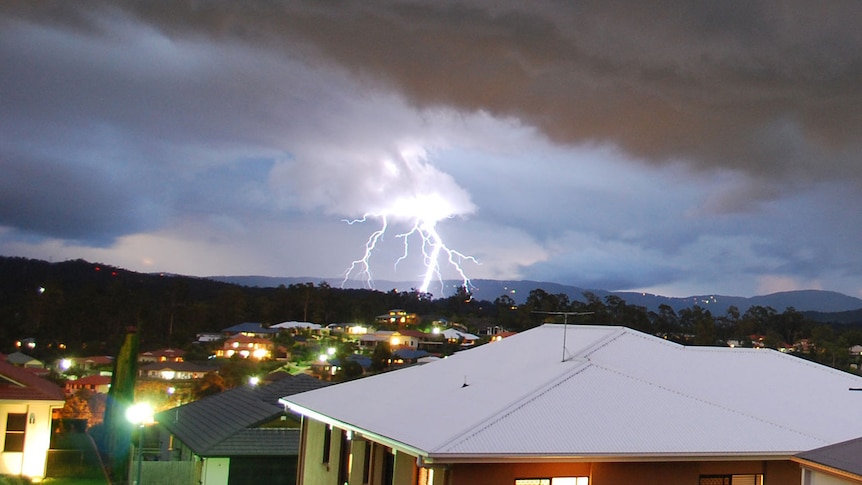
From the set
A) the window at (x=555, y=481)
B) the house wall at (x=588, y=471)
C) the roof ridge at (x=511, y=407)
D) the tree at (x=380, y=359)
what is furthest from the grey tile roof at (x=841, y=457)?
the tree at (x=380, y=359)

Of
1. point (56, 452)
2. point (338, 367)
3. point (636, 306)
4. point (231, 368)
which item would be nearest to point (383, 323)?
point (636, 306)

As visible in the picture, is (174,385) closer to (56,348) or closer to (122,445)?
(122,445)

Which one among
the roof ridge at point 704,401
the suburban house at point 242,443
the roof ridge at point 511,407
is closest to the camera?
the roof ridge at point 511,407

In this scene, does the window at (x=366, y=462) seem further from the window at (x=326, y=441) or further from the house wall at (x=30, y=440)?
the house wall at (x=30, y=440)

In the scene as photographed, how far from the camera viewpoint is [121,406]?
1117 inches

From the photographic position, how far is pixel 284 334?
90.5 m

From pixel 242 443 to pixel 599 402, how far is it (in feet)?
32.7

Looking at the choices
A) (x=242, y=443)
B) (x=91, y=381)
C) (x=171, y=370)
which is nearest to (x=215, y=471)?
(x=242, y=443)

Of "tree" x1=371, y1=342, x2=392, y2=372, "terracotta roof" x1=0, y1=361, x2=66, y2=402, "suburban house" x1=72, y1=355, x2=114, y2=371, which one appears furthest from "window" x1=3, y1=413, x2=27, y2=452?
"suburban house" x1=72, y1=355, x2=114, y2=371

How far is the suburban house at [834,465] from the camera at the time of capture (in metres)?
8.80

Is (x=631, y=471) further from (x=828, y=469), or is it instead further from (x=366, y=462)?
(x=366, y=462)

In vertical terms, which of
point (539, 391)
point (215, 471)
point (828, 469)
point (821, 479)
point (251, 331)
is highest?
point (539, 391)

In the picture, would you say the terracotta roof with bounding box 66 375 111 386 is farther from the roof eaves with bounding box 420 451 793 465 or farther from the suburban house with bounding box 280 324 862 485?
the roof eaves with bounding box 420 451 793 465

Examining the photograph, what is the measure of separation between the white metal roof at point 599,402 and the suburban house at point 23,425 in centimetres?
857
